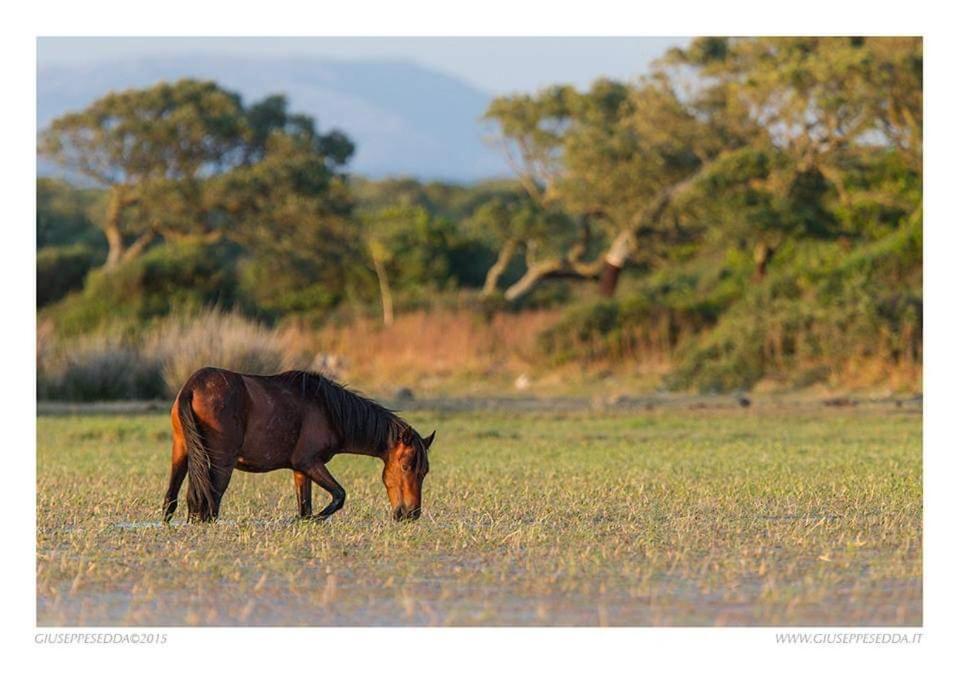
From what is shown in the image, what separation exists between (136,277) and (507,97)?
15080mm

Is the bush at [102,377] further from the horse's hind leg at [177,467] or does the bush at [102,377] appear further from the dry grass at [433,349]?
the horse's hind leg at [177,467]

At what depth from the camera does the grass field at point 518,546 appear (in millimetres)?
7469

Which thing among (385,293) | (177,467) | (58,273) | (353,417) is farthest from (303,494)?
(58,273)

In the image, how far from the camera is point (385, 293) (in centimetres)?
3944

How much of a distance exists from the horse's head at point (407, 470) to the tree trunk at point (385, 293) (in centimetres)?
2420

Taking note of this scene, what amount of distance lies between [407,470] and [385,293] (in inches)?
1163

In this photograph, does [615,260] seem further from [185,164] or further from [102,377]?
[102,377]

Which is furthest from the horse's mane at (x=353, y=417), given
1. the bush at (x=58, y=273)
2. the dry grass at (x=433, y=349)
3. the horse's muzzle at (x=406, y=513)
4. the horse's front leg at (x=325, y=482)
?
the bush at (x=58, y=273)

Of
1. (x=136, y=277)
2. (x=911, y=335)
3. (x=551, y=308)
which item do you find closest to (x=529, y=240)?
(x=551, y=308)

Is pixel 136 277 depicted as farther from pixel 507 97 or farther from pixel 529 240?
pixel 507 97

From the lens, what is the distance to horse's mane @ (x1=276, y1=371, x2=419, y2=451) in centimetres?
1005

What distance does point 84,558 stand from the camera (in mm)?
8906

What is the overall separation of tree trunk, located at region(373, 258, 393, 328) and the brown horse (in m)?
24.2

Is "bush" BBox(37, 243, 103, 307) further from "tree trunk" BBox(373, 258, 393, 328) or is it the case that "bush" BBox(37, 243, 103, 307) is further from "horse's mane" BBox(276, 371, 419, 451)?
"horse's mane" BBox(276, 371, 419, 451)
